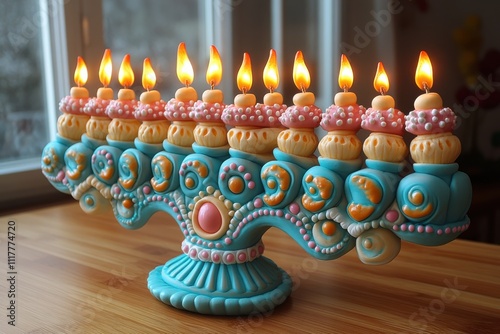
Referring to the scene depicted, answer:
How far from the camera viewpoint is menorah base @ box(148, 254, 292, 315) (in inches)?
28.5

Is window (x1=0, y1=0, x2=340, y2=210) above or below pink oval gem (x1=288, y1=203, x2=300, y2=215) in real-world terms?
above

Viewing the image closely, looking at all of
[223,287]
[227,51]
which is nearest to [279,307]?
[223,287]

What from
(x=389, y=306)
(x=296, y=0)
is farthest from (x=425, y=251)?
(x=296, y=0)

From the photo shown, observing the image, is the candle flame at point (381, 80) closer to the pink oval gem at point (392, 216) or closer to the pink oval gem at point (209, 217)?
the pink oval gem at point (392, 216)

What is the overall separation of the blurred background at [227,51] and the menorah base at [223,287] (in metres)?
0.68

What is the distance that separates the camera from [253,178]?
2.31ft

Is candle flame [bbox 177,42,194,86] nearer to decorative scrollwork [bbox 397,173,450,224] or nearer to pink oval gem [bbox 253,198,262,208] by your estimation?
pink oval gem [bbox 253,198,262,208]

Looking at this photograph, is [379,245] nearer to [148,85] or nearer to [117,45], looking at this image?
[148,85]

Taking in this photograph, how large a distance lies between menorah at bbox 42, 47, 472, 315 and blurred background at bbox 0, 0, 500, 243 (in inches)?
22.5

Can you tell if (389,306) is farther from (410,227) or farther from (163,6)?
(163,6)

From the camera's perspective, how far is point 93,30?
4.60 ft

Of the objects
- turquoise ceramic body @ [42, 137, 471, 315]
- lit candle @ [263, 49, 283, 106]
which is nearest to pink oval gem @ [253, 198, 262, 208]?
turquoise ceramic body @ [42, 137, 471, 315]

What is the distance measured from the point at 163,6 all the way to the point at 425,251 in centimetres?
110

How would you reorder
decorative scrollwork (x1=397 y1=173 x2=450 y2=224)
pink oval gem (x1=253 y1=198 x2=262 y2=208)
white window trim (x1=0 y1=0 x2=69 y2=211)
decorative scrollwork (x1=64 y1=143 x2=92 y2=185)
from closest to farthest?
decorative scrollwork (x1=397 y1=173 x2=450 y2=224), pink oval gem (x1=253 y1=198 x2=262 y2=208), decorative scrollwork (x1=64 y1=143 x2=92 y2=185), white window trim (x1=0 y1=0 x2=69 y2=211)
